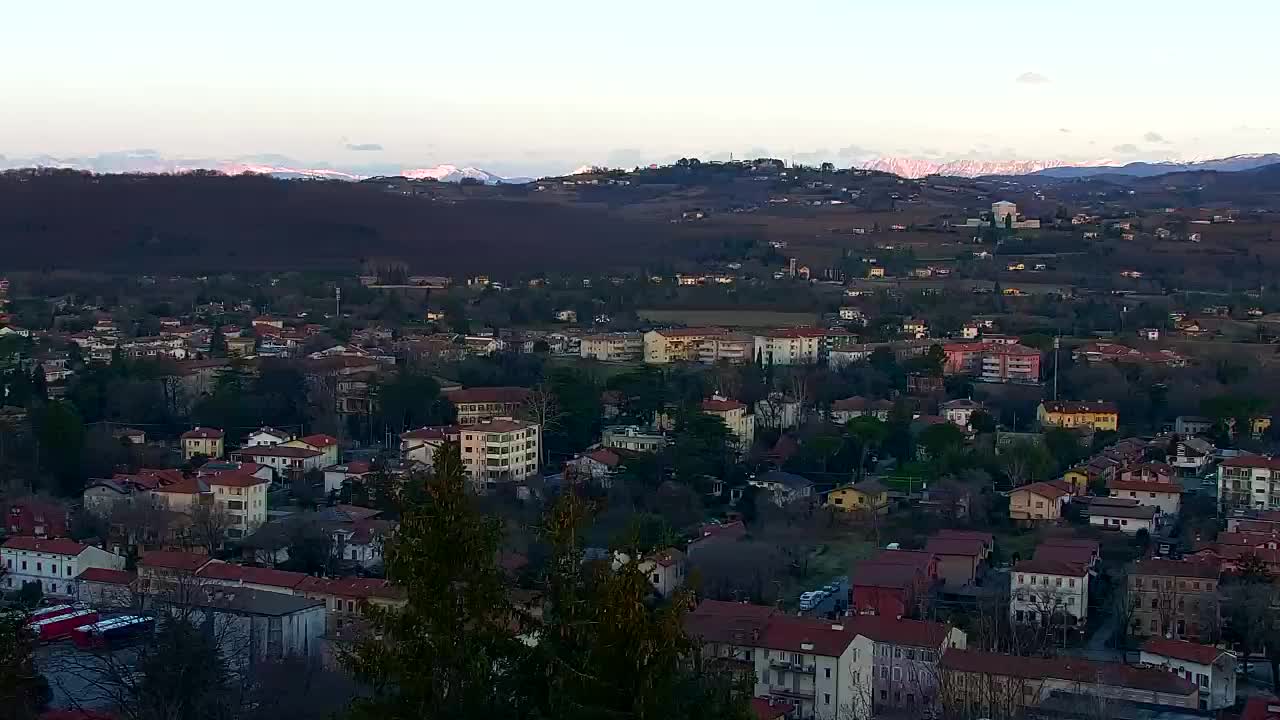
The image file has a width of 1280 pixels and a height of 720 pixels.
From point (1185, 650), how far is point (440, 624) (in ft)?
28.2

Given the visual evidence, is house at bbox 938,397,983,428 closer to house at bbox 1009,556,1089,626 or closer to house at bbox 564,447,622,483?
house at bbox 564,447,622,483

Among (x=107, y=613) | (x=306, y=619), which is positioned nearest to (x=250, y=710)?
(x=306, y=619)

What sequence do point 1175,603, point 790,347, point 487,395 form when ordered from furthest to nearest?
point 790,347 → point 487,395 → point 1175,603

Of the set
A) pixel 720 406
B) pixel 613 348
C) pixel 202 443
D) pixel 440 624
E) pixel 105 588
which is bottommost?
pixel 105 588

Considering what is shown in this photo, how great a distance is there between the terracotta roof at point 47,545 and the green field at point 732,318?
67.8 ft

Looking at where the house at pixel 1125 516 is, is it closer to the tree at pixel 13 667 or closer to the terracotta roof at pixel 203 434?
the terracotta roof at pixel 203 434

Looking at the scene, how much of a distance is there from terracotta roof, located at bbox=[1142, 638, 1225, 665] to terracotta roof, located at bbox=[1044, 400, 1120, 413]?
441 inches

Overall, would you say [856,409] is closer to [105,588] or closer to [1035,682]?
[105,588]

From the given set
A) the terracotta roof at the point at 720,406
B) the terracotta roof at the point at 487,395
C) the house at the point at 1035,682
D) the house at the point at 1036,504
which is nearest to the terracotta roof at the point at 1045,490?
the house at the point at 1036,504

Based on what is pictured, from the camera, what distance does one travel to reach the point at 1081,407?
2388cm

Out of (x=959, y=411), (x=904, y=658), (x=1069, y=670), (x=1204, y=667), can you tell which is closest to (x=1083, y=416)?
(x=959, y=411)

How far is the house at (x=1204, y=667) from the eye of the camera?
1191 cm

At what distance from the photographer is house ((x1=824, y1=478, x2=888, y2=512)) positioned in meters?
18.4

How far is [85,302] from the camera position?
4006cm
